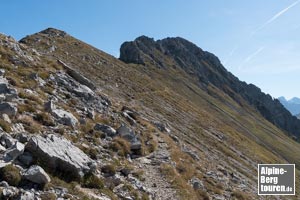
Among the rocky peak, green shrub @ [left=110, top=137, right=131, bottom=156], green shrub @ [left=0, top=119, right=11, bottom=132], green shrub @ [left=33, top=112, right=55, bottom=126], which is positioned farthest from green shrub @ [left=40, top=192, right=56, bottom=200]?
the rocky peak

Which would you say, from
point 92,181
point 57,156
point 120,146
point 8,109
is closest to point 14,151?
point 57,156

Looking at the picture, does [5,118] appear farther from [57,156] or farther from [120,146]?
[120,146]

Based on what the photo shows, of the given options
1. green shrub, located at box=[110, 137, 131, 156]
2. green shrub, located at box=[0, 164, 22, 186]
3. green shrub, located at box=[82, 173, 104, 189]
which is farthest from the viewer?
green shrub, located at box=[110, 137, 131, 156]

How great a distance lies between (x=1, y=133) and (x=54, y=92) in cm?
1105

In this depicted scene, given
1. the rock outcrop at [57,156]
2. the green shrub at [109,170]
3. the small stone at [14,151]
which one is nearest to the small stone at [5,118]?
the rock outcrop at [57,156]

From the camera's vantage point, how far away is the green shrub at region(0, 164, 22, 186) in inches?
526

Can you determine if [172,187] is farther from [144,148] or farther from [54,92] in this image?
[54,92]

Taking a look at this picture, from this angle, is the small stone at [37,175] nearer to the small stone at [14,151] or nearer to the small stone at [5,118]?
the small stone at [14,151]

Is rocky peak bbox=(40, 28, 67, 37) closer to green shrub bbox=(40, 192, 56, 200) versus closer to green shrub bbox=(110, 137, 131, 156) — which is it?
green shrub bbox=(110, 137, 131, 156)

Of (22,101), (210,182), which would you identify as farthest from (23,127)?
(210,182)

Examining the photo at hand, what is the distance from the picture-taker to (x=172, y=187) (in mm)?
20594

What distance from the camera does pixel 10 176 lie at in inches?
528

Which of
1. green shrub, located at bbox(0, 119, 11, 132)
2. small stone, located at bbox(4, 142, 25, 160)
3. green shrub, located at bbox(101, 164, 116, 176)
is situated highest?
green shrub, located at bbox(0, 119, 11, 132)

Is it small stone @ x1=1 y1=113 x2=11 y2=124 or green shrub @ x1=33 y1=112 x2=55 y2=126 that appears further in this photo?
green shrub @ x1=33 y1=112 x2=55 y2=126
